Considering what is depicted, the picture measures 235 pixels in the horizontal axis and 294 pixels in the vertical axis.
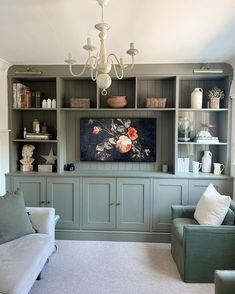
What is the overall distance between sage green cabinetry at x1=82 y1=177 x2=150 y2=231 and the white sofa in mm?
826

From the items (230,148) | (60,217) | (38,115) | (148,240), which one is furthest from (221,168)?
(38,115)

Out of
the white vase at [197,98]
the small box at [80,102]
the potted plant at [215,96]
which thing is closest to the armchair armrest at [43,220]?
the small box at [80,102]

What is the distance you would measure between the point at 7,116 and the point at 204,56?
2809 mm

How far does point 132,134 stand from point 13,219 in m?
2.08

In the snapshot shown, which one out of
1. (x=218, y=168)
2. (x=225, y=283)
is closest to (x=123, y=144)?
(x=218, y=168)

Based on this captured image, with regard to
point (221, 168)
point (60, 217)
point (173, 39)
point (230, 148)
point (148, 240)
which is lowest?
point (148, 240)

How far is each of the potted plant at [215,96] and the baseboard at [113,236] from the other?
Answer: 191 cm

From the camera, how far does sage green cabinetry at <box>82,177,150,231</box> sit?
3.76m

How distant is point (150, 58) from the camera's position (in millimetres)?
3529

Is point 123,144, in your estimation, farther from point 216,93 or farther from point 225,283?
point 225,283

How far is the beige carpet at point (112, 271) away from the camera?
2633mm

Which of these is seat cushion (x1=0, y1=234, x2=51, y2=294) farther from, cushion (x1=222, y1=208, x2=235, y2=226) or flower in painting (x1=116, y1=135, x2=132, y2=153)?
cushion (x1=222, y1=208, x2=235, y2=226)

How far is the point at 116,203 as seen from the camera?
3773 millimetres

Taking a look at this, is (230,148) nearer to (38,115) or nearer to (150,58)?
(150,58)
